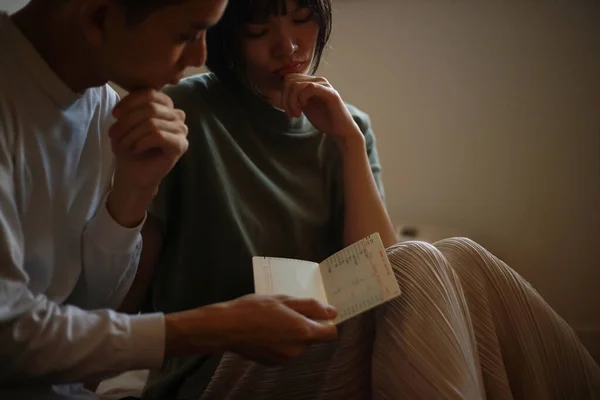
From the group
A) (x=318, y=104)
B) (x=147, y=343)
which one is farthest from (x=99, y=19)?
(x=318, y=104)

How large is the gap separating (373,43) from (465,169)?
46 cm

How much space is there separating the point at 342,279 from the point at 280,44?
0.39 m

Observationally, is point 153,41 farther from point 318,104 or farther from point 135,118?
point 318,104

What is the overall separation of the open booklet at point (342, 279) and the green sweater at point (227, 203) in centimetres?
14

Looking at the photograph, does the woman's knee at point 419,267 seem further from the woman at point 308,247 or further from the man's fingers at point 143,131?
the man's fingers at point 143,131

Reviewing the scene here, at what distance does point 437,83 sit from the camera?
177 centimetres

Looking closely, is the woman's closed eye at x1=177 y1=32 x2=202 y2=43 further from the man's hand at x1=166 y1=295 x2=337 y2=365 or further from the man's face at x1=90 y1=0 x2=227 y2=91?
the man's hand at x1=166 y1=295 x2=337 y2=365

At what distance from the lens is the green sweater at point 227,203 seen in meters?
1.00

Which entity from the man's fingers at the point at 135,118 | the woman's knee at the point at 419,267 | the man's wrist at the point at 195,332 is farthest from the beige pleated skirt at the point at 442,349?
the man's fingers at the point at 135,118

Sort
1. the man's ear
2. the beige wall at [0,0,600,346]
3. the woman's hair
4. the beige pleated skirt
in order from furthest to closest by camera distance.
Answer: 1. the beige wall at [0,0,600,346]
2. the woman's hair
3. the beige pleated skirt
4. the man's ear

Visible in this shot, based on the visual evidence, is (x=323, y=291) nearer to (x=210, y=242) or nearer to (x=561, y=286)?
(x=210, y=242)

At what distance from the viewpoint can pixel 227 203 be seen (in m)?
1.00

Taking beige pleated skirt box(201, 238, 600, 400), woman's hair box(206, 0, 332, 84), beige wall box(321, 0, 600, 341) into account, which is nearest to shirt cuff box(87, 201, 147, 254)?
beige pleated skirt box(201, 238, 600, 400)

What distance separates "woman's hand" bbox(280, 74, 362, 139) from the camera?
1006mm
